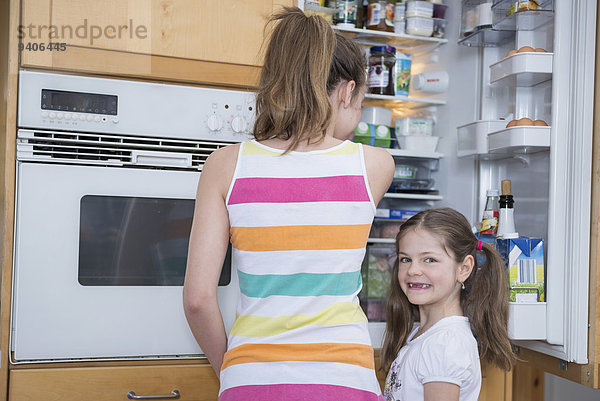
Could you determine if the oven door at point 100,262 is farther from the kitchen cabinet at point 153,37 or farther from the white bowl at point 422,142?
the white bowl at point 422,142

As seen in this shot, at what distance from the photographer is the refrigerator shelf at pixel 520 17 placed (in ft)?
A: 5.76

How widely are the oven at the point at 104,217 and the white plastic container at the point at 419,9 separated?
882 millimetres

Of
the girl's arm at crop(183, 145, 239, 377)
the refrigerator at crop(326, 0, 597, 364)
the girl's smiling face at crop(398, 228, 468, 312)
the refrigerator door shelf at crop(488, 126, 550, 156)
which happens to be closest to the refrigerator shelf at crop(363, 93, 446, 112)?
the refrigerator at crop(326, 0, 597, 364)

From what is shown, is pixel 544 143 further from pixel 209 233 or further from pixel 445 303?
pixel 209 233

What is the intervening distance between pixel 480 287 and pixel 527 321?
16 cm

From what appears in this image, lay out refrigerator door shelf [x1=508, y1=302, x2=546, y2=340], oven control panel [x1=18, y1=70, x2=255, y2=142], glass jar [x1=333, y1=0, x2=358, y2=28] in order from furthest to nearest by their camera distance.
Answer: glass jar [x1=333, y1=0, x2=358, y2=28], refrigerator door shelf [x1=508, y1=302, x2=546, y2=340], oven control panel [x1=18, y1=70, x2=255, y2=142]

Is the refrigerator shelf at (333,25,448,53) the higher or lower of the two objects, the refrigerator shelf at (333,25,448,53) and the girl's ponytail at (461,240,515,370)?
the higher

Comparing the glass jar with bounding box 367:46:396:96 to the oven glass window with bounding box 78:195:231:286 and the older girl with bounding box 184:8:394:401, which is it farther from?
the older girl with bounding box 184:8:394:401

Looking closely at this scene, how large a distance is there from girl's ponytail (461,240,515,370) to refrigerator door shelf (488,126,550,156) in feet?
0.95

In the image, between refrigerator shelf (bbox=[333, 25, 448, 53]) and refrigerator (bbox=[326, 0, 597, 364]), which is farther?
refrigerator shelf (bbox=[333, 25, 448, 53])

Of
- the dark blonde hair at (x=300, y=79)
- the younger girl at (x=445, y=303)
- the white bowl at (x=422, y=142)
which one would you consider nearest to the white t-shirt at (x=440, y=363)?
the younger girl at (x=445, y=303)

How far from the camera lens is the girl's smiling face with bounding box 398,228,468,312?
1564 mm

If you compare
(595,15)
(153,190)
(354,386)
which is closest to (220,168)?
(354,386)

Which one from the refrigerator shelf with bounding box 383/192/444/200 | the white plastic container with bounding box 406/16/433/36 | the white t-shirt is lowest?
the white t-shirt
